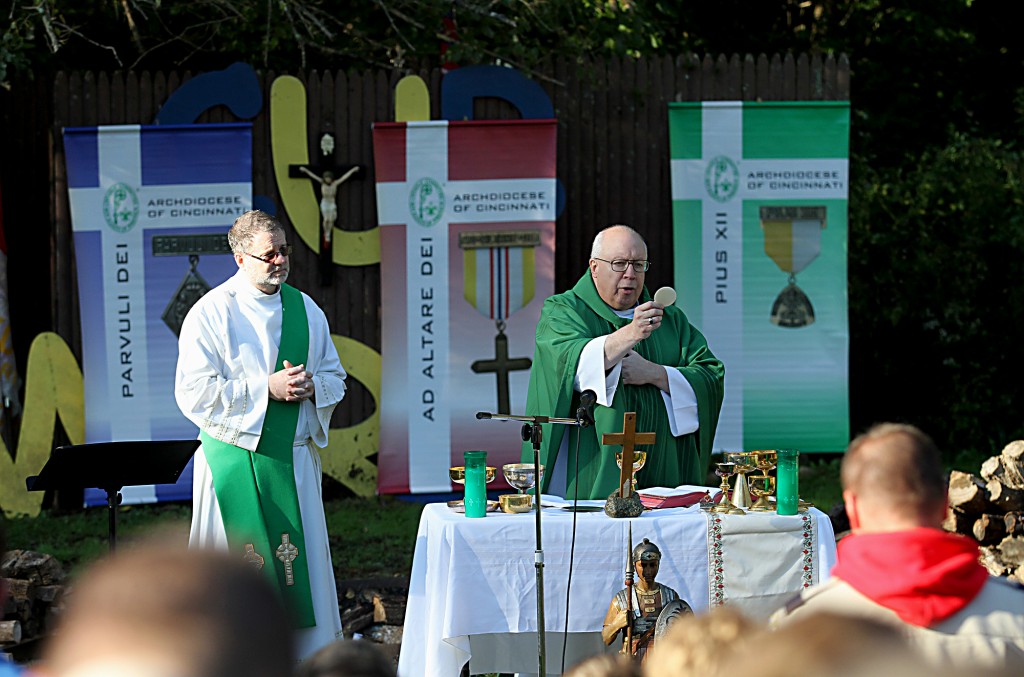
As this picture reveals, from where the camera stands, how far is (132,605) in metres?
1.63

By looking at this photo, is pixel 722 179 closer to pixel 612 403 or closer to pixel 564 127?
pixel 564 127

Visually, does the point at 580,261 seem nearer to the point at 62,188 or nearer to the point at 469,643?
the point at 62,188

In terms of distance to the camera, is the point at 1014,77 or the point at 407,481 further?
the point at 1014,77

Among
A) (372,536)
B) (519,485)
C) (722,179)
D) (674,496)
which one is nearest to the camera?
(519,485)

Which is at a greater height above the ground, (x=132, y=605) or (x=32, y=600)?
(x=132, y=605)

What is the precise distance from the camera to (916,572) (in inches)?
107

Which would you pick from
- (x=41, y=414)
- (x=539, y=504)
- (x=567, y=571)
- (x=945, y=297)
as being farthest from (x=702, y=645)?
(x=945, y=297)

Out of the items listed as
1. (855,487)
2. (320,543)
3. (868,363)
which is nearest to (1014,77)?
(868,363)

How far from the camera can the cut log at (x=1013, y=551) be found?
6645 millimetres

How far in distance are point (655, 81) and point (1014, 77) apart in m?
5.74

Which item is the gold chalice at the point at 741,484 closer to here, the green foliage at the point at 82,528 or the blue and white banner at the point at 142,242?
the green foliage at the point at 82,528

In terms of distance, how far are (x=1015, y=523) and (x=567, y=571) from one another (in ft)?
9.37

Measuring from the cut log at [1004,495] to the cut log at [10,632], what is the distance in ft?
16.2

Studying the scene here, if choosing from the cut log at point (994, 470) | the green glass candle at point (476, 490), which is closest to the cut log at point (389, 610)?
the green glass candle at point (476, 490)
